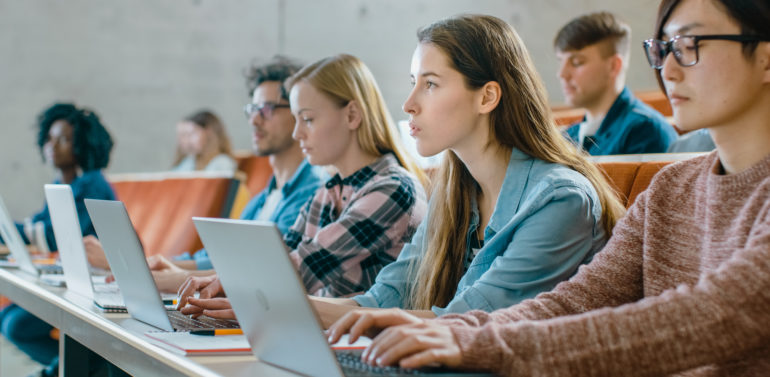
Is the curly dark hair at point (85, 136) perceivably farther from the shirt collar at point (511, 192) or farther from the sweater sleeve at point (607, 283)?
the sweater sleeve at point (607, 283)

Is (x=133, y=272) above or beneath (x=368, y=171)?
above

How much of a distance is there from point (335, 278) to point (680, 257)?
101 centimetres

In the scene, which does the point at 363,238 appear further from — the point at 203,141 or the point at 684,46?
the point at 203,141

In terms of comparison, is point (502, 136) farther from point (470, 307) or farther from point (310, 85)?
point (310, 85)

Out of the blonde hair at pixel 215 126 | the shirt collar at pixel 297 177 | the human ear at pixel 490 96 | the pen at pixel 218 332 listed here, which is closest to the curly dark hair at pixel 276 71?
the shirt collar at pixel 297 177

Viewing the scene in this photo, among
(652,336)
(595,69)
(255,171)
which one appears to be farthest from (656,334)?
(255,171)

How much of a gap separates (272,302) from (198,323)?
43 centimetres

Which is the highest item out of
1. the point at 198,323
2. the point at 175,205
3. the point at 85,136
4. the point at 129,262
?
the point at 129,262

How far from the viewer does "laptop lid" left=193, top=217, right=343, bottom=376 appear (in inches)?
31.3

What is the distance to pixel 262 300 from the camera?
2.93 ft

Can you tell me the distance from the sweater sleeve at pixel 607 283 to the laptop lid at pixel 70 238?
966 mm

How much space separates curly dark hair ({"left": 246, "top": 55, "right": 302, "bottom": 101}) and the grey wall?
3347 mm

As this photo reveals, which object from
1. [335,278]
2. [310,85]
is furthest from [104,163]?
[335,278]

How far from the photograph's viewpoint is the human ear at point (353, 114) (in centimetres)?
201
